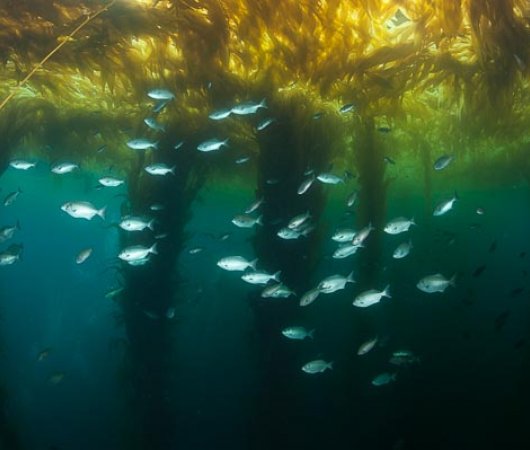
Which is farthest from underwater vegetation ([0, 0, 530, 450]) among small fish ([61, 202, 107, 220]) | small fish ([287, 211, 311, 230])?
small fish ([287, 211, 311, 230])

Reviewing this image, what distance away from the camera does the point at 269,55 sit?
8.69 m

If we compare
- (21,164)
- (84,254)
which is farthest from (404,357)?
(21,164)

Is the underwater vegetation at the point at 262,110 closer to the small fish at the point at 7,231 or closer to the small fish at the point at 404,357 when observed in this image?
the small fish at the point at 404,357

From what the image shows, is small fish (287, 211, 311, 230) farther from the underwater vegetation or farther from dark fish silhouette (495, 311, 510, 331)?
dark fish silhouette (495, 311, 510, 331)

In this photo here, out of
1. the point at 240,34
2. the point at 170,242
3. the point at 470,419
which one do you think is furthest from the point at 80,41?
the point at 470,419

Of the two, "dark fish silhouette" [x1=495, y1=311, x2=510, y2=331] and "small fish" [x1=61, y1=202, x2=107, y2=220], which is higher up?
"small fish" [x1=61, y1=202, x2=107, y2=220]

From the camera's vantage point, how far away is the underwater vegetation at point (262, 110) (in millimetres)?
7645

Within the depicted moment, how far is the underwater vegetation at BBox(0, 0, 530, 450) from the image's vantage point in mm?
7645

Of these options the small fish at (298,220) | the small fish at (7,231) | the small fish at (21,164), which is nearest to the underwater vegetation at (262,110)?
the small fish at (21,164)

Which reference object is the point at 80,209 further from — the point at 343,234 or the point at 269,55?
the point at 343,234

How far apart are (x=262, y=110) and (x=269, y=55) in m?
1.72

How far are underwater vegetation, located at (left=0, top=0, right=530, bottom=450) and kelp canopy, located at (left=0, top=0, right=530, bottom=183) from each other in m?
0.04

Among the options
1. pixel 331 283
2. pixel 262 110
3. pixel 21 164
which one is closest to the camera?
pixel 331 283

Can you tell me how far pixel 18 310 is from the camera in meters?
46.5
